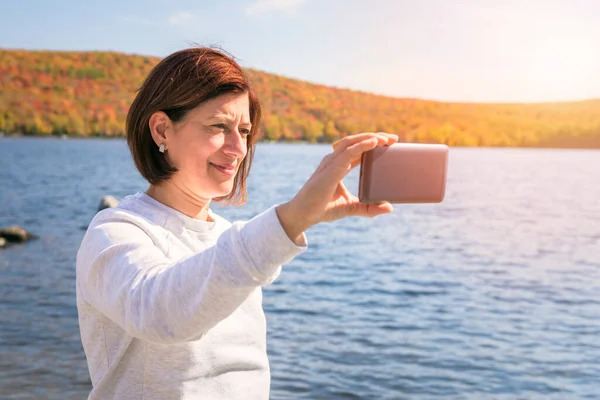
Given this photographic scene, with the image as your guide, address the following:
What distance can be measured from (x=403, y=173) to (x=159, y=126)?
58 cm

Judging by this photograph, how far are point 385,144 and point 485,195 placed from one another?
4054cm

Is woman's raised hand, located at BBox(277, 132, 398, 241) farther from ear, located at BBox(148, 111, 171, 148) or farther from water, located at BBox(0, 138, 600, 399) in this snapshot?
water, located at BBox(0, 138, 600, 399)

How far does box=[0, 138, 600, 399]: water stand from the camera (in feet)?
29.4

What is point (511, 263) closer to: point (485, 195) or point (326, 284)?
point (326, 284)

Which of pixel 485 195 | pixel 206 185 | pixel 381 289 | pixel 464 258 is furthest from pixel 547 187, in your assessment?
pixel 206 185

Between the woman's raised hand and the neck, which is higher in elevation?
the woman's raised hand

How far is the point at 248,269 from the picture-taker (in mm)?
1160

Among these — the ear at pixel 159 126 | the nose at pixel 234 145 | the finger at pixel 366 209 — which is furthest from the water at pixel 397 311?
the finger at pixel 366 209

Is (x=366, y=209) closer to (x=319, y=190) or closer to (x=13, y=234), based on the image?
(x=319, y=190)

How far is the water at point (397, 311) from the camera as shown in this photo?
29.4 feet

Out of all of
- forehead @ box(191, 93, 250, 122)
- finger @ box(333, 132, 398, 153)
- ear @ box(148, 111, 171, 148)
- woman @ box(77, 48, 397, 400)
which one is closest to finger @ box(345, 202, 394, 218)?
woman @ box(77, 48, 397, 400)

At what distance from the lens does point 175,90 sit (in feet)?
5.05

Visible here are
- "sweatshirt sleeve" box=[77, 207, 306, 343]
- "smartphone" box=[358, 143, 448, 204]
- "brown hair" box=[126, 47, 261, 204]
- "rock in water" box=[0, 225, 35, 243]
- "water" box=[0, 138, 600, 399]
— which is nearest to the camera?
"sweatshirt sleeve" box=[77, 207, 306, 343]

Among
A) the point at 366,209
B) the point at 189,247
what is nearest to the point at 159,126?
the point at 189,247
